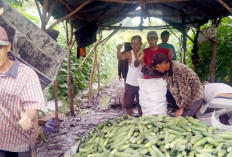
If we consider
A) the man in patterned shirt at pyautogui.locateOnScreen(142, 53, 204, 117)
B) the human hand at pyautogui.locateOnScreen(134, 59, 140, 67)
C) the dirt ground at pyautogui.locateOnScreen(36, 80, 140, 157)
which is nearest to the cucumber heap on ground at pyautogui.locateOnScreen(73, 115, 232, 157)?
the man in patterned shirt at pyautogui.locateOnScreen(142, 53, 204, 117)

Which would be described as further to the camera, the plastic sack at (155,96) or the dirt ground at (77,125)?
the dirt ground at (77,125)

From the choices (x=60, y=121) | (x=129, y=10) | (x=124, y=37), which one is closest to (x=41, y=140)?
(x=60, y=121)

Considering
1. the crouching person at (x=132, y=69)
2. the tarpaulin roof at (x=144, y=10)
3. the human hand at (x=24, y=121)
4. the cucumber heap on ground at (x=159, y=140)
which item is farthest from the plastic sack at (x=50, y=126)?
the human hand at (x=24, y=121)

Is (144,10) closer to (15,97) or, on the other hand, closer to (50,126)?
(50,126)

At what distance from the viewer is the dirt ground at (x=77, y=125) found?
4.40 metres

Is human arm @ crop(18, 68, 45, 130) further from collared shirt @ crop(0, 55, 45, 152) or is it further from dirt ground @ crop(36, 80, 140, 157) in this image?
dirt ground @ crop(36, 80, 140, 157)

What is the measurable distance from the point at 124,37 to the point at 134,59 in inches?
810

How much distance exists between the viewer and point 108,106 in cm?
768

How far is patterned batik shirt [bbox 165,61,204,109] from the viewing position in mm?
3654

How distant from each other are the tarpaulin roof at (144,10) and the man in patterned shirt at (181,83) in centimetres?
194

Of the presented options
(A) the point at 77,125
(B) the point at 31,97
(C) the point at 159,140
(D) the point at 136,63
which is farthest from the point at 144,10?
(B) the point at 31,97

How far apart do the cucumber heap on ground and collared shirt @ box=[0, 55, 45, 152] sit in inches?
34.8

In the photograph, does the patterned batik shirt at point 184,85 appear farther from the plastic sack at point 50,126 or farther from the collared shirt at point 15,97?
the plastic sack at point 50,126

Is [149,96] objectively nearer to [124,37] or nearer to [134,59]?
[134,59]
